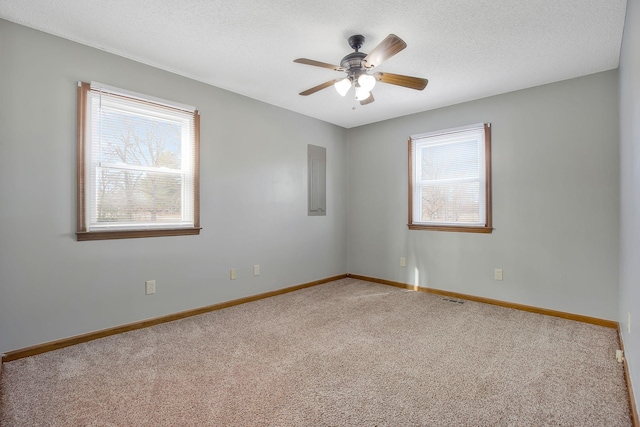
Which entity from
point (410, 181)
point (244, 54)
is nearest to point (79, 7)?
point (244, 54)

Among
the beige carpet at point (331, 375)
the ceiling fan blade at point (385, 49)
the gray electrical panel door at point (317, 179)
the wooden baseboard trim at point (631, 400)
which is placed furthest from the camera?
the gray electrical panel door at point (317, 179)

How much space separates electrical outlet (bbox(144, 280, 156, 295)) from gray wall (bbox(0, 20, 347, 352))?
0.14ft

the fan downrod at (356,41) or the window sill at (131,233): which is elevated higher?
the fan downrod at (356,41)

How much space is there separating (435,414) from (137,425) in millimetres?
1510

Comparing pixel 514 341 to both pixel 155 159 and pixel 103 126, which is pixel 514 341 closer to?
pixel 155 159

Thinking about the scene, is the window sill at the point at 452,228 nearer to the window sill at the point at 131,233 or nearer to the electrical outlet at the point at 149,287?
the window sill at the point at 131,233

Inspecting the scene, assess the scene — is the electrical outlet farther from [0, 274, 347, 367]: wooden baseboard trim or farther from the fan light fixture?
the fan light fixture

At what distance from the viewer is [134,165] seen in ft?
9.54

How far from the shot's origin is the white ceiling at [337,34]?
214 centimetres

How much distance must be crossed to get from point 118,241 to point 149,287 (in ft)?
1.66

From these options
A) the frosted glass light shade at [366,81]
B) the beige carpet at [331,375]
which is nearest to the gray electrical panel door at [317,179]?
the beige carpet at [331,375]

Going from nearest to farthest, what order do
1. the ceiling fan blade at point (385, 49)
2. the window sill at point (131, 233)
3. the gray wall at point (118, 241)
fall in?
the ceiling fan blade at point (385, 49) < the gray wall at point (118, 241) < the window sill at point (131, 233)

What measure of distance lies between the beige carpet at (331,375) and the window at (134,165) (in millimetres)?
955

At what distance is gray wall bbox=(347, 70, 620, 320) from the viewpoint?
3047 millimetres
